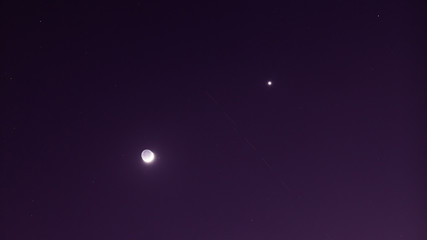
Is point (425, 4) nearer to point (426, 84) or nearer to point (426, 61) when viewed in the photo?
point (426, 61)

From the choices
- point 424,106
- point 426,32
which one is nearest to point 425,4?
point 426,32

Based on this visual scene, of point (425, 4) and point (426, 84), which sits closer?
point (425, 4)

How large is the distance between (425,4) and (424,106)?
51.3 inches

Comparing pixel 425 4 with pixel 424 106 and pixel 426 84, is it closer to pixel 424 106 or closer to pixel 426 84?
pixel 426 84

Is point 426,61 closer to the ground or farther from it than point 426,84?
farther from it

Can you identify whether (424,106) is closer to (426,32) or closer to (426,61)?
(426,61)

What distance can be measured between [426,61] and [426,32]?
0.38 m

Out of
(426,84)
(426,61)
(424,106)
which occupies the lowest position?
(424,106)

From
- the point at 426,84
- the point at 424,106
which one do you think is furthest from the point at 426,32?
the point at 424,106

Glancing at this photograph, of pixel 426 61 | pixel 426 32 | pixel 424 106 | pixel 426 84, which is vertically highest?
pixel 426 32

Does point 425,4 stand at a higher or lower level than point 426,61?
higher

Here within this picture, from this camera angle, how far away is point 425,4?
10.2 ft

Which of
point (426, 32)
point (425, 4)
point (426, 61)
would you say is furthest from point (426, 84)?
point (425, 4)

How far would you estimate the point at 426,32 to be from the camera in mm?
3227
